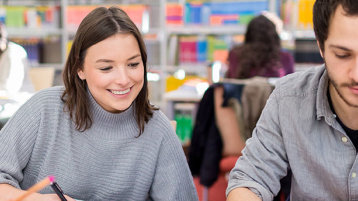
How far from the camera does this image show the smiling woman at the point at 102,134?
50.9 inches

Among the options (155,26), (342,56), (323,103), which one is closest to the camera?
(342,56)

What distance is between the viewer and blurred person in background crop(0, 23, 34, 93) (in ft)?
10.4

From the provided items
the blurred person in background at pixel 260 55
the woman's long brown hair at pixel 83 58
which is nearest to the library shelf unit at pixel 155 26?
the blurred person in background at pixel 260 55

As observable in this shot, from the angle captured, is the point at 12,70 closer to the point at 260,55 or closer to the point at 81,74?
the point at 260,55

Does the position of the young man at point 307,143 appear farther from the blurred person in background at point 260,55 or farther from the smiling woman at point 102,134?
the blurred person in background at point 260,55

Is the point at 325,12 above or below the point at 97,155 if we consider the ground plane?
above

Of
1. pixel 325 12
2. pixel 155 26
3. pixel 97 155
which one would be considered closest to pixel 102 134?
pixel 97 155

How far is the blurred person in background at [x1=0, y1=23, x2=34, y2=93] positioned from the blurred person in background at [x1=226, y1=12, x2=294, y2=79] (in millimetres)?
1530

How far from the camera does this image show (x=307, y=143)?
3.81ft

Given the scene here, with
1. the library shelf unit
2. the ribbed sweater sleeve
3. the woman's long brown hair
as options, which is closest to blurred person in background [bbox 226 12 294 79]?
the library shelf unit

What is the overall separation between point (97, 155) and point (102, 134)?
7 cm

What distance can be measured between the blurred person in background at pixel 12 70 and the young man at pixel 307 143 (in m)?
2.35

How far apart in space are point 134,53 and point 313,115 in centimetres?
54

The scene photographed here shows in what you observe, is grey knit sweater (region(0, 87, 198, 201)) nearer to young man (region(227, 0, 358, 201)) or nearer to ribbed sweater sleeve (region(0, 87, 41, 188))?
ribbed sweater sleeve (region(0, 87, 41, 188))
